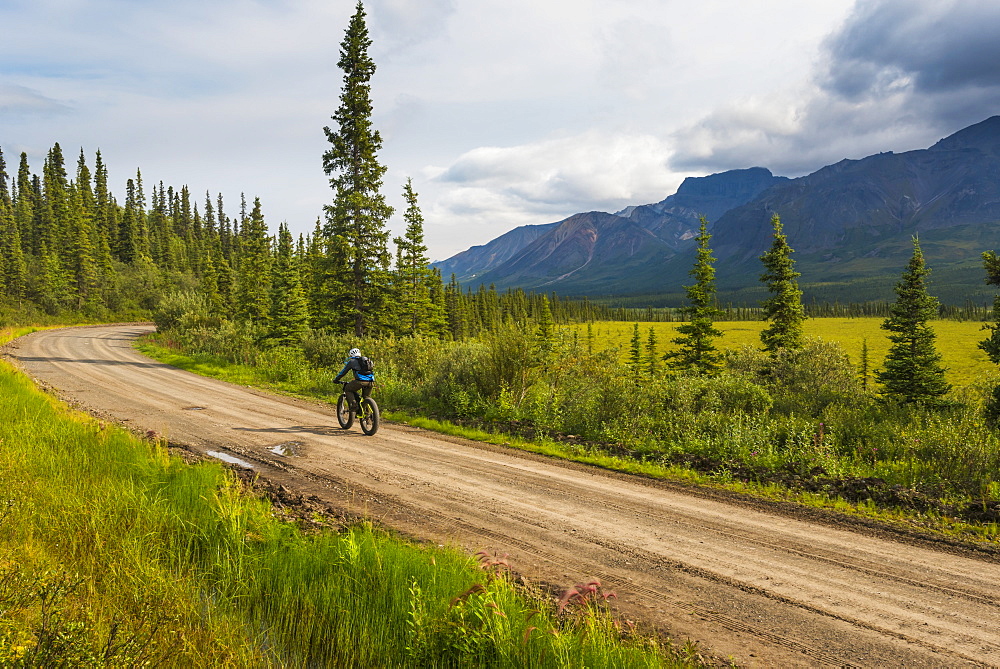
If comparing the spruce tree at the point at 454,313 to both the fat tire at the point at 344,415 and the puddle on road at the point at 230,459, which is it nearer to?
the fat tire at the point at 344,415

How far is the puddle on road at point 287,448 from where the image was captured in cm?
985

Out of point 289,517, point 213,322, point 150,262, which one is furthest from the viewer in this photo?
point 150,262

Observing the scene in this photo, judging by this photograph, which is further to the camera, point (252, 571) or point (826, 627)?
point (252, 571)

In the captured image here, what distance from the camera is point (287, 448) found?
10.2 meters

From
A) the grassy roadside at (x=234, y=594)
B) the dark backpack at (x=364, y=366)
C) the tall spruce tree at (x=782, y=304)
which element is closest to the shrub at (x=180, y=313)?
the dark backpack at (x=364, y=366)

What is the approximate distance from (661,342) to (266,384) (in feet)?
278

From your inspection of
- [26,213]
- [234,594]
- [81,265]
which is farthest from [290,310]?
[26,213]

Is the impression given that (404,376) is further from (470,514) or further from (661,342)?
(661,342)

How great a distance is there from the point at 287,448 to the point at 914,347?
1064 inches

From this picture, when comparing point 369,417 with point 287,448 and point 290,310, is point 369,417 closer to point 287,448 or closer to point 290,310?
point 287,448

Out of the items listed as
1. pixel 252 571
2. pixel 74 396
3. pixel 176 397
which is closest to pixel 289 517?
pixel 252 571

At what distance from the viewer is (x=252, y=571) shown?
518 centimetres

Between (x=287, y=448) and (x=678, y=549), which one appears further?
(x=287, y=448)

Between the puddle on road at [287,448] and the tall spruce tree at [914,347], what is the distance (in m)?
24.8
